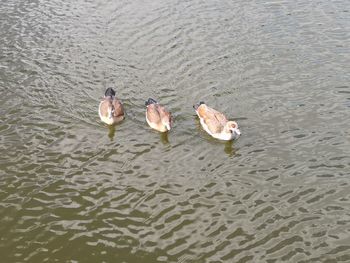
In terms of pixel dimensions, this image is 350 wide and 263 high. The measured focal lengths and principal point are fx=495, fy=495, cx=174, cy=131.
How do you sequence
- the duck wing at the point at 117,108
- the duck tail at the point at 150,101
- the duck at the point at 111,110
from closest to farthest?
the duck at the point at 111,110, the duck wing at the point at 117,108, the duck tail at the point at 150,101

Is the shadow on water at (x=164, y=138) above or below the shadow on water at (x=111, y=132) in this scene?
below

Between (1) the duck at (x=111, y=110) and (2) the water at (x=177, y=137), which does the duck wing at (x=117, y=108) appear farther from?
(2) the water at (x=177, y=137)

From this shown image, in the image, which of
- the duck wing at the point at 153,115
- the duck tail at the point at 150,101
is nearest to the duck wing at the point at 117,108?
the duck tail at the point at 150,101

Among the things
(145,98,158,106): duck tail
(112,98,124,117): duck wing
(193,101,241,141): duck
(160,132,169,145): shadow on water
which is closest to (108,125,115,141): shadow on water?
(112,98,124,117): duck wing

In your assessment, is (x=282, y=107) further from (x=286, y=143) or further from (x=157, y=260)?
(x=157, y=260)

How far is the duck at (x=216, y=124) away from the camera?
1380 cm

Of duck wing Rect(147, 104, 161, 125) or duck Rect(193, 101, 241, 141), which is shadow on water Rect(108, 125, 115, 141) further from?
duck Rect(193, 101, 241, 141)

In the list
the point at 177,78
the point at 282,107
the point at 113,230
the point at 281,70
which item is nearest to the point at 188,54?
the point at 177,78

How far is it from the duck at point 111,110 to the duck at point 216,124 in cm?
234

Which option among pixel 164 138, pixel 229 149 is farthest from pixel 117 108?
pixel 229 149

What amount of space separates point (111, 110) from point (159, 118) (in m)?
1.42

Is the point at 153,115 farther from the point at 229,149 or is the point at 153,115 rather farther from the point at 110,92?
the point at 229,149

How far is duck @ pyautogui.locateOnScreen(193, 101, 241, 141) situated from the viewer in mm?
13797

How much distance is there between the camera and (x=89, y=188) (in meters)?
12.0
